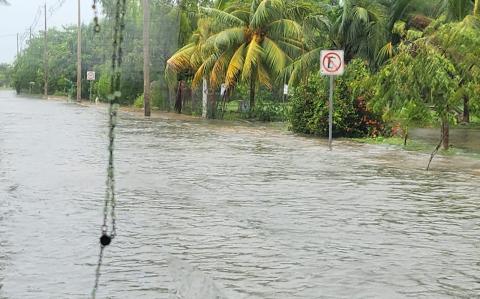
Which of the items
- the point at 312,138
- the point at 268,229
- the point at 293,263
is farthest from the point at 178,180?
the point at 312,138

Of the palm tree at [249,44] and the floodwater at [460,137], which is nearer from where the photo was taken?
the floodwater at [460,137]

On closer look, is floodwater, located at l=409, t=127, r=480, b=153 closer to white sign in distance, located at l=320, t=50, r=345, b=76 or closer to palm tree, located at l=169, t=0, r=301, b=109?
white sign in distance, located at l=320, t=50, r=345, b=76

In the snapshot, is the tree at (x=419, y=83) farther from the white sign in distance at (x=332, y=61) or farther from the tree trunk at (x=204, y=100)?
the tree trunk at (x=204, y=100)

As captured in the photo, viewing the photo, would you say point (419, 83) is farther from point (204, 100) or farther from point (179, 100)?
point (179, 100)

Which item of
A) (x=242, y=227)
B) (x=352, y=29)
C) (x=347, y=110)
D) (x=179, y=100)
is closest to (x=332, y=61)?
(x=347, y=110)

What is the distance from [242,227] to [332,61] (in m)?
11.8

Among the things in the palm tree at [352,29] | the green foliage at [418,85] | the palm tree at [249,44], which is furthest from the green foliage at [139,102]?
the green foliage at [418,85]

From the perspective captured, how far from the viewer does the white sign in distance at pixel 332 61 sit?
2025 centimetres

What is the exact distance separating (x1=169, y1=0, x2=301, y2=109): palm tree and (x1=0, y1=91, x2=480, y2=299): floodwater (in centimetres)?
1744

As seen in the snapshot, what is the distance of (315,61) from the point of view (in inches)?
1367

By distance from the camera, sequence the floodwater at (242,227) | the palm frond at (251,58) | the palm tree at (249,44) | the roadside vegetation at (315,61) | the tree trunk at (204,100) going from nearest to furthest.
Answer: the floodwater at (242,227) → the roadside vegetation at (315,61) → the palm frond at (251,58) → the palm tree at (249,44) → the tree trunk at (204,100)

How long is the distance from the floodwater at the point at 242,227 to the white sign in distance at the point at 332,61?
298 cm

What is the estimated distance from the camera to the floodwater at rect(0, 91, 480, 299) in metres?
6.61

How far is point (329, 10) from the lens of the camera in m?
40.0
